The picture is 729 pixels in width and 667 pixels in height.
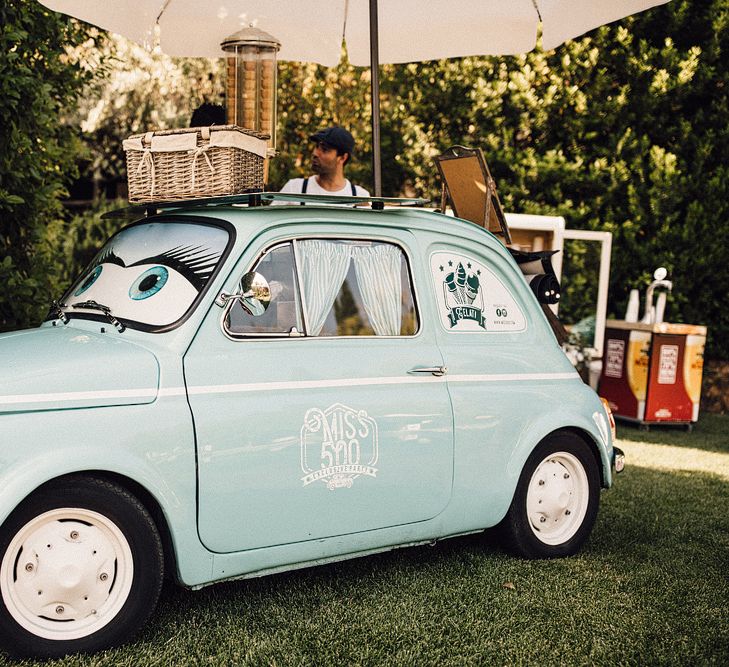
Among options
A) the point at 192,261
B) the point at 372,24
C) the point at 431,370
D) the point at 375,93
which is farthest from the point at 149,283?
the point at 372,24

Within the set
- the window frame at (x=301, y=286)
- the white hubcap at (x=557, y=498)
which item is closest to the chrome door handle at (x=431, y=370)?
the window frame at (x=301, y=286)

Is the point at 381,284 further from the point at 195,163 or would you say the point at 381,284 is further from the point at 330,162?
the point at 330,162

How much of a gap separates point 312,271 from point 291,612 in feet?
4.85

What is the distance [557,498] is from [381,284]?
1532mm

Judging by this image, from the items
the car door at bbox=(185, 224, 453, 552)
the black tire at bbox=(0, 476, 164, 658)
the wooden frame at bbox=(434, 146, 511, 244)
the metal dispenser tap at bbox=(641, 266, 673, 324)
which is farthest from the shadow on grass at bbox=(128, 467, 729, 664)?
the metal dispenser tap at bbox=(641, 266, 673, 324)

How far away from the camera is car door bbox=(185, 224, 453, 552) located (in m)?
3.62

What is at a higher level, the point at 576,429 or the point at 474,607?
the point at 576,429

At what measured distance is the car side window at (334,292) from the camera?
12.9ft

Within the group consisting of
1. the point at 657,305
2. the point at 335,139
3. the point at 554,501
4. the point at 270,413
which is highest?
the point at 335,139

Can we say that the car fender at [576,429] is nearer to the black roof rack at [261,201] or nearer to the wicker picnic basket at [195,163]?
the black roof rack at [261,201]

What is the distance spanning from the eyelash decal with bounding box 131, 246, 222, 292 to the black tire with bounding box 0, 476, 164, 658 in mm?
922

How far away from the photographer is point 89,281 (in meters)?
4.28

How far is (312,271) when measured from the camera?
13.3 ft

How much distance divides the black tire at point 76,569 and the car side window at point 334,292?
881 millimetres
